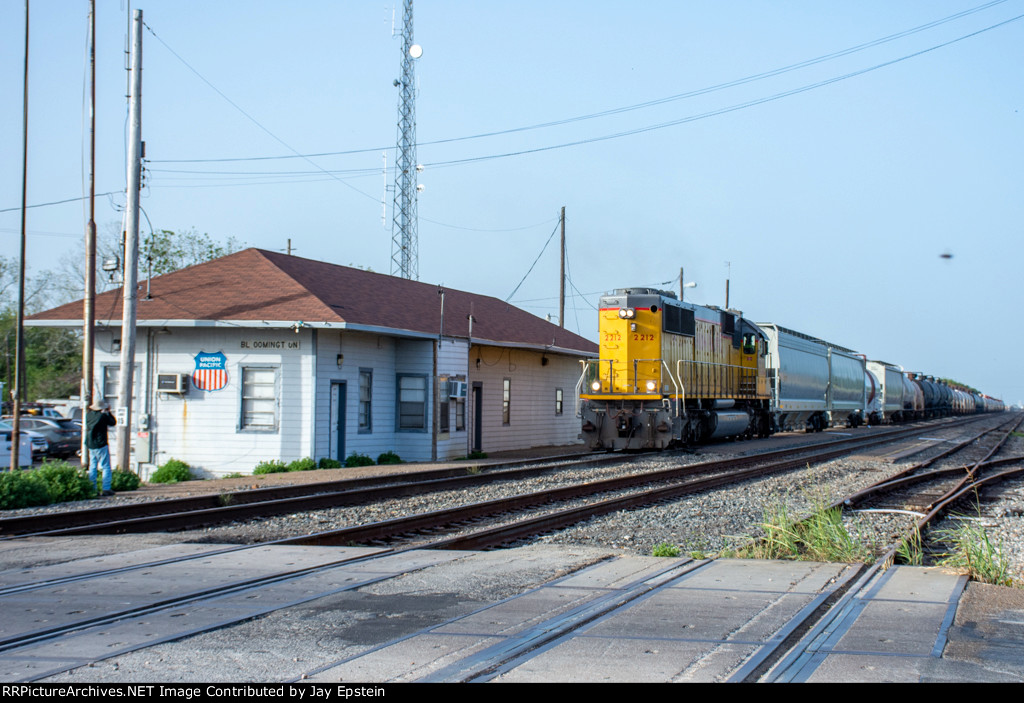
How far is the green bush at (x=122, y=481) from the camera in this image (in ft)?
52.0

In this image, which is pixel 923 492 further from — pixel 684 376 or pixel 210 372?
pixel 210 372

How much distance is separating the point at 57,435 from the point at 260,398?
557 inches

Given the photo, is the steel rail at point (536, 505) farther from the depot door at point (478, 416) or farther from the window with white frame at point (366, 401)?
the window with white frame at point (366, 401)

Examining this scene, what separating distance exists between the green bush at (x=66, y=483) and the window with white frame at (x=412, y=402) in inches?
373

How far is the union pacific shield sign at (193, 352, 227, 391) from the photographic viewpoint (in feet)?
69.4

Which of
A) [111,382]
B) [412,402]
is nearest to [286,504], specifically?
[412,402]

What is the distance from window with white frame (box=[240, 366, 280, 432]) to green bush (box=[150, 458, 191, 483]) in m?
1.57

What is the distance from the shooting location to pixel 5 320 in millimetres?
63719

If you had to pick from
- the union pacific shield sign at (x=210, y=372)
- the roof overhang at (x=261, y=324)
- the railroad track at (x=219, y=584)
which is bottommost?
the railroad track at (x=219, y=584)

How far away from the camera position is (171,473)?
66.5 ft

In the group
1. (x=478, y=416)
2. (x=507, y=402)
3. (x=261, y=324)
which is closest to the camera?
(x=261, y=324)

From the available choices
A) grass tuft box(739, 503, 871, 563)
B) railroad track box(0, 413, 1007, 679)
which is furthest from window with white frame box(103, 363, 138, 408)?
grass tuft box(739, 503, 871, 563)

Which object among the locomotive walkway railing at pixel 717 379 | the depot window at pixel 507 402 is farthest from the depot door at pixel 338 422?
the locomotive walkway railing at pixel 717 379
